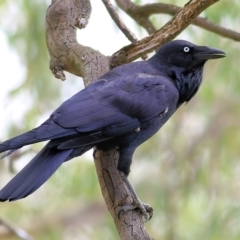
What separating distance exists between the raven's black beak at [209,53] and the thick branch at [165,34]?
0.24 meters

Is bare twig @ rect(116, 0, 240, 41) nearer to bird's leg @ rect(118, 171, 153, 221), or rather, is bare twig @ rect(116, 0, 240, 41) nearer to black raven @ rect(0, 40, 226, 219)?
black raven @ rect(0, 40, 226, 219)

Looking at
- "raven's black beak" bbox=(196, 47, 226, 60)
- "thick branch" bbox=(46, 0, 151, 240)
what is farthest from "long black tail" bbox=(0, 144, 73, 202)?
"raven's black beak" bbox=(196, 47, 226, 60)

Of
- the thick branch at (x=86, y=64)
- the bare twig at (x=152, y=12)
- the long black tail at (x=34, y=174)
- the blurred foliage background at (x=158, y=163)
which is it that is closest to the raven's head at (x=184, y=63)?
the thick branch at (x=86, y=64)

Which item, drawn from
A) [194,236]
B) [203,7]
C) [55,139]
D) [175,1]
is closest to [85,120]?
[55,139]

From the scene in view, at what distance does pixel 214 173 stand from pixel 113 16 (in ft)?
9.05

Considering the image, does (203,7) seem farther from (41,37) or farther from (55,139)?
(41,37)

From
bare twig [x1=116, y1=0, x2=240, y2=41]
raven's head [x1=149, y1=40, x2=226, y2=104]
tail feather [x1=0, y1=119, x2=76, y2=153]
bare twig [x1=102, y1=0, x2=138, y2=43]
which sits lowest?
tail feather [x1=0, y1=119, x2=76, y2=153]

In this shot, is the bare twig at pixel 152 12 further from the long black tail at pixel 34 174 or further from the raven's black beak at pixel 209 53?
the long black tail at pixel 34 174

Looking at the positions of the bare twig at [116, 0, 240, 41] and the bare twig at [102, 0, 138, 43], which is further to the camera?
the bare twig at [116, 0, 240, 41]

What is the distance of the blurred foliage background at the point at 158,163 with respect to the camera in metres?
6.61

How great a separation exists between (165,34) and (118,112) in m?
0.66

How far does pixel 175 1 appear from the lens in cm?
629

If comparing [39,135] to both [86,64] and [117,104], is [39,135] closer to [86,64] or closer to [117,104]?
[117,104]

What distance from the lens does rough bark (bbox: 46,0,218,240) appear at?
3.82m
